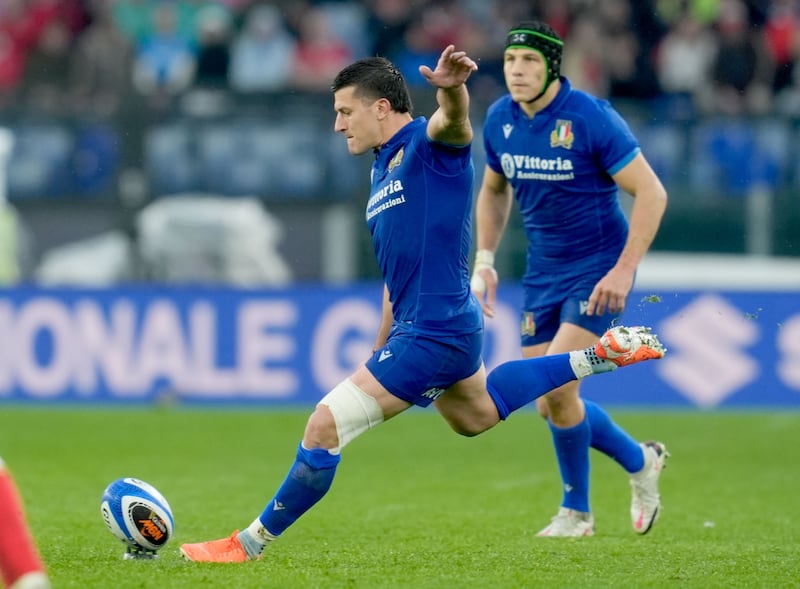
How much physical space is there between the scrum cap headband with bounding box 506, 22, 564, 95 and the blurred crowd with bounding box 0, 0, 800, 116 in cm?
852

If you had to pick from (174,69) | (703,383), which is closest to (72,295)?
(174,69)

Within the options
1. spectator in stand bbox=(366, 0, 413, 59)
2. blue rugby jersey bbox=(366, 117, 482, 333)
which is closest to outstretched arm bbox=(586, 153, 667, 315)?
blue rugby jersey bbox=(366, 117, 482, 333)

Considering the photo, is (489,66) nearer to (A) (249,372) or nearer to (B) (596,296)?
(A) (249,372)

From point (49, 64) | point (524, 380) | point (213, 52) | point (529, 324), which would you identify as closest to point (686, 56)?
point (213, 52)

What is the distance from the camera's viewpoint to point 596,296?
289 inches

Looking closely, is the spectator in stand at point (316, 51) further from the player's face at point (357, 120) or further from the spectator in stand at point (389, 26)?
the player's face at point (357, 120)

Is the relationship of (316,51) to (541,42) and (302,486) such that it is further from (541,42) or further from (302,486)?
(302,486)

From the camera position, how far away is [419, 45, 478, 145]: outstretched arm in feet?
19.3

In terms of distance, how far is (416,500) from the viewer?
9461mm

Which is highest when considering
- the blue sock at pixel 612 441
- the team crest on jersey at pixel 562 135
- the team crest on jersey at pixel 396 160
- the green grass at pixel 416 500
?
the team crest on jersey at pixel 562 135

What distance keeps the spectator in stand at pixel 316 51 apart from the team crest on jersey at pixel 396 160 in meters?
11.4

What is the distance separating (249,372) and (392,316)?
810cm

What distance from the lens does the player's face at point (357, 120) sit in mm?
6387

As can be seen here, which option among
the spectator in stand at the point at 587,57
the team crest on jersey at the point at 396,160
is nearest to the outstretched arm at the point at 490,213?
the team crest on jersey at the point at 396,160
